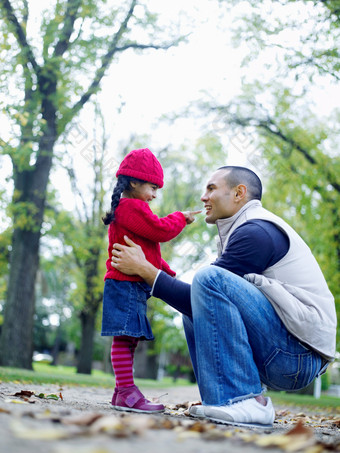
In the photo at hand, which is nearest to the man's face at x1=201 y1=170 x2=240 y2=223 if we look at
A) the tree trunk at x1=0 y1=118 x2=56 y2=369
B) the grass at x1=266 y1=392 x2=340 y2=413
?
the grass at x1=266 y1=392 x2=340 y2=413

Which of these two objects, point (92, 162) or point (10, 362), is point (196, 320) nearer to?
point (10, 362)

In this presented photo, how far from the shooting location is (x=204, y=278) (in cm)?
295

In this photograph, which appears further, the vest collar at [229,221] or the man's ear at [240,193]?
the man's ear at [240,193]

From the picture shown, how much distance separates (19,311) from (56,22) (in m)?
6.05

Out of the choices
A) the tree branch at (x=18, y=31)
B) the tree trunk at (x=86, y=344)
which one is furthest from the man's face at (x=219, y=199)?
the tree trunk at (x=86, y=344)

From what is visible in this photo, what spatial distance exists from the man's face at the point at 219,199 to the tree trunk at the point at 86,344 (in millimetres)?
13982

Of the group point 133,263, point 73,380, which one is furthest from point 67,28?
point 133,263

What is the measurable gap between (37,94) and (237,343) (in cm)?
949

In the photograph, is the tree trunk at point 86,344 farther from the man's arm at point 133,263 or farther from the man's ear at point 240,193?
the man's ear at point 240,193

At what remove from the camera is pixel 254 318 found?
2.94 m

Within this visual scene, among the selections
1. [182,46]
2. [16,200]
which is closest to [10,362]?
[16,200]

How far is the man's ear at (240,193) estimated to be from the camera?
3615 mm

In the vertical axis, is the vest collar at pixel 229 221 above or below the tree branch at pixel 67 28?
below

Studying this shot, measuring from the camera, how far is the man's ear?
362 cm
